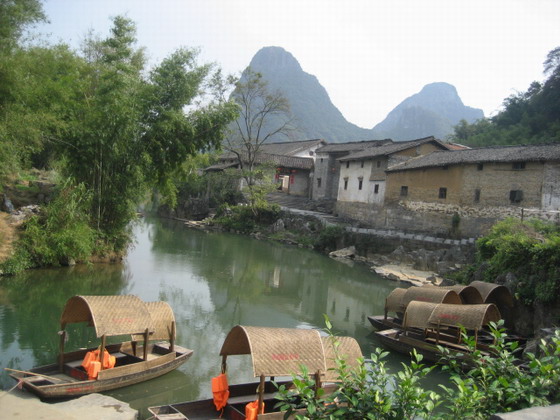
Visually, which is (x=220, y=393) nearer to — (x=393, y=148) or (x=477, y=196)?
(x=477, y=196)

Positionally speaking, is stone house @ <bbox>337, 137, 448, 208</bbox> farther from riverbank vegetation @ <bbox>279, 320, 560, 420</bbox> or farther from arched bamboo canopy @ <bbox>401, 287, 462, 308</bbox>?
riverbank vegetation @ <bbox>279, 320, 560, 420</bbox>

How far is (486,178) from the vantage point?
21.5 m

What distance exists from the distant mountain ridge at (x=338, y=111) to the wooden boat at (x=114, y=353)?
61663 mm

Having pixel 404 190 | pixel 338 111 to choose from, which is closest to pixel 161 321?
pixel 404 190

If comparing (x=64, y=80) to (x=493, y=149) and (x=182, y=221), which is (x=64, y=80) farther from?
(x=182, y=221)

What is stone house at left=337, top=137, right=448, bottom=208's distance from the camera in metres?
27.9

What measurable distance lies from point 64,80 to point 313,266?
13.1 m

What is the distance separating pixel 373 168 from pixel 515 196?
10373 millimetres

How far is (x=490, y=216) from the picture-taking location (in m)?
21.0

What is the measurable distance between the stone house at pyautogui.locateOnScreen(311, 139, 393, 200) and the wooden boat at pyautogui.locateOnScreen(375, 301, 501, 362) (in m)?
25.9

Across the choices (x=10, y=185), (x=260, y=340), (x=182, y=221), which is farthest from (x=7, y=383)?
(x=182, y=221)

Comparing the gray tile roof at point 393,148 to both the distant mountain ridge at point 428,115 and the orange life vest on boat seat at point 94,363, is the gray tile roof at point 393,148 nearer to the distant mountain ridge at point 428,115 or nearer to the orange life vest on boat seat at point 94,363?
the orange life vest on boat seat at point 94,363

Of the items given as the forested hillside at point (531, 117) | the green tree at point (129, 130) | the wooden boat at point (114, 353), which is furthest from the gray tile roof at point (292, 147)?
the wooden boat at point (114, 353)

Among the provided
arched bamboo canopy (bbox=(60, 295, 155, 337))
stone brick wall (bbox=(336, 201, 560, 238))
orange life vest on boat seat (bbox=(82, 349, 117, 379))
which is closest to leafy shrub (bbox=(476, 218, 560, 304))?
stone brick wall (bbox=(336, 201, 560, 238))
